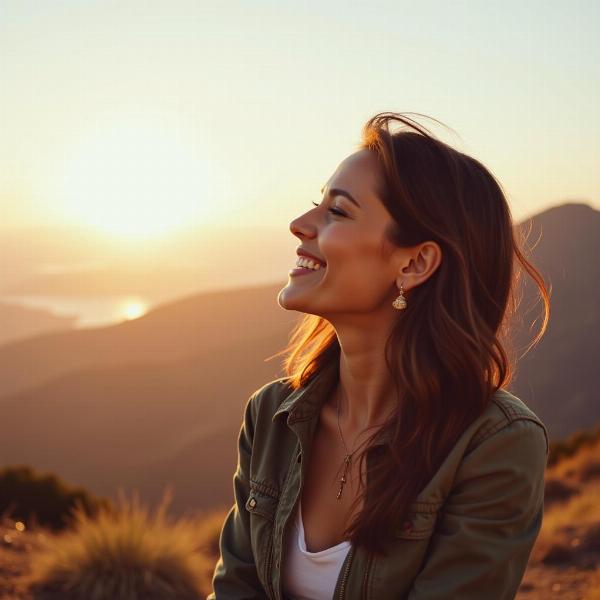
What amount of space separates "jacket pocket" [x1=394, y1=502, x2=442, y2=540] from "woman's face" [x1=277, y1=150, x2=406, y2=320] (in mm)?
688

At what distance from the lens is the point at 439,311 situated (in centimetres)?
257

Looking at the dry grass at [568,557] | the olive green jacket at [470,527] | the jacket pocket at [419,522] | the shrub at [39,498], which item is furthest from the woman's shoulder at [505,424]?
the shrub at [39,498]

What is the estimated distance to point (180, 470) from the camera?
4159 centimetres

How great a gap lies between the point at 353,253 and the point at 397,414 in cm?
54

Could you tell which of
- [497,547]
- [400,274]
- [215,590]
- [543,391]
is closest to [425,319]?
[400,274]

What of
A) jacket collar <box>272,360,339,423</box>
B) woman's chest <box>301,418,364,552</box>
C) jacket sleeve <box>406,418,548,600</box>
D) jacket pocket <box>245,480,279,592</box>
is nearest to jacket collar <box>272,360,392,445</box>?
jacket collar <box>272,360,339,423</box>

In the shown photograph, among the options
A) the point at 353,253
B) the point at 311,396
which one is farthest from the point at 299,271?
the point at 311,396

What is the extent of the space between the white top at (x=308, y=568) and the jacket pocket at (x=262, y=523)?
7 centimetres

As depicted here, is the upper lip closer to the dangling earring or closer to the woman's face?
the woman's face

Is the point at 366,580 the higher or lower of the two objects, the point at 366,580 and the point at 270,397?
the lower

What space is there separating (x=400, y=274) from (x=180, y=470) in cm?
4038

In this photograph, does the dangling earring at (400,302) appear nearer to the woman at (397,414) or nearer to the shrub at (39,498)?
the woman at (397,414)

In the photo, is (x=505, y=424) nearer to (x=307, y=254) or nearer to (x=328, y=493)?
(x=328, y=493)

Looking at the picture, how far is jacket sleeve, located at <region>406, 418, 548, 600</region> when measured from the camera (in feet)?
7.41
